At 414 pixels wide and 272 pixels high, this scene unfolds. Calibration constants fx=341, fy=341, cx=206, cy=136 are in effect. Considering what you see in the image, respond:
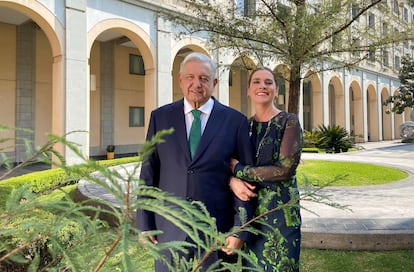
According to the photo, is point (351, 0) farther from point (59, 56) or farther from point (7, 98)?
point (7, 98)

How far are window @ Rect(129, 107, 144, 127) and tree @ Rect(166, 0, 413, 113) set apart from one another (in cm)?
1154

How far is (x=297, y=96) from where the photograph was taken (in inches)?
424

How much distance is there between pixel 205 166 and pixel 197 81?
22.1 inches

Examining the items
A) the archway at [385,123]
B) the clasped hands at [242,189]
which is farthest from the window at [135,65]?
the archway at [385,123]

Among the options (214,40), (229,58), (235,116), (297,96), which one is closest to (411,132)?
(229,58)

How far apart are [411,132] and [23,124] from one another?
29.8 meters

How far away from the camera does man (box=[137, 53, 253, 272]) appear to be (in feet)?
7.22

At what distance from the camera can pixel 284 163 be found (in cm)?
226

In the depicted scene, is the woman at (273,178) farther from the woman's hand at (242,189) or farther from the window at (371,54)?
the window at (371,54)

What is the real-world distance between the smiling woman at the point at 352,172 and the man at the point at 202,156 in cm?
691

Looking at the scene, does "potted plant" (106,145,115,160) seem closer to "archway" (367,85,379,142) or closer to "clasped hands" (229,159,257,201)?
"clasped hands" (229,159,257,201)

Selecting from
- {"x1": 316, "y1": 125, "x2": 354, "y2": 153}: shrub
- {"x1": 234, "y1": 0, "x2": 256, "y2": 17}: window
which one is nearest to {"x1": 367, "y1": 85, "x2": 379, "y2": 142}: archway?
{"x1": 316, "y1": 125, "x2": 354, "y2": 153}: shrub

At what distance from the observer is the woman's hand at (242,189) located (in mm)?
2154

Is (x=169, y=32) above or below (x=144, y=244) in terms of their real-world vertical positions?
above
